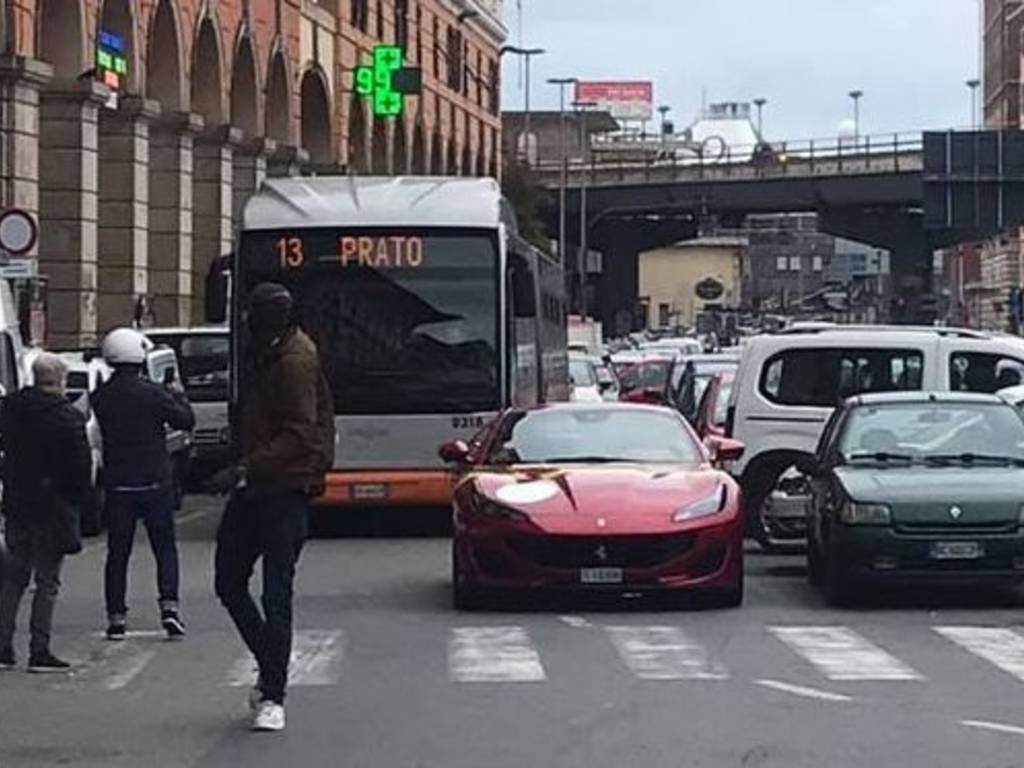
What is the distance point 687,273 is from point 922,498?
492ft

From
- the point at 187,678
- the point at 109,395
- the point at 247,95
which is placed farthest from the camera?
the point at 247,95

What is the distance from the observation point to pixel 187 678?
544 inches

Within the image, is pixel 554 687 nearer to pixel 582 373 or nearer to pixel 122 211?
pixel 582 373

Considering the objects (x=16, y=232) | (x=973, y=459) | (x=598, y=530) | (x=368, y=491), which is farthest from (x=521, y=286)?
(x=16, y=232)

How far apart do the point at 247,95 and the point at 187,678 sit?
4328 cm

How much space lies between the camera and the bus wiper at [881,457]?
57.9 ft

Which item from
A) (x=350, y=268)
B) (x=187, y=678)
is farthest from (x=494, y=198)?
(x=187, y=678)

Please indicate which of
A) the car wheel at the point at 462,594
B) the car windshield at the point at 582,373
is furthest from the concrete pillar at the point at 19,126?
the car wheel at the point at 462,594

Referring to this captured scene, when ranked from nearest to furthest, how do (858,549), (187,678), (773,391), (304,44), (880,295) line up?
(187,678) → (858,549) → (773,391) → (304,44) → (880,295)

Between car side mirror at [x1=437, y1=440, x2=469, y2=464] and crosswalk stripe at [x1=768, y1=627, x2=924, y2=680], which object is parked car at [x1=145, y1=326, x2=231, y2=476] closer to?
car side mirror at [x1=437, y1=440, x2=469, y2=464]

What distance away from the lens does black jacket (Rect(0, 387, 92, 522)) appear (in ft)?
46.2

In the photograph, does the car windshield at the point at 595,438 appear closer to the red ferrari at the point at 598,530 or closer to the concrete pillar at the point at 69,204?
the red ferrari at the point at 598,530

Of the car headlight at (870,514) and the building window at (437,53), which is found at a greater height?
the building window at (437,53)

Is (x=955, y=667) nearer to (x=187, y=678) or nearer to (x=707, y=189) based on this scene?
(x=187, y=678)
